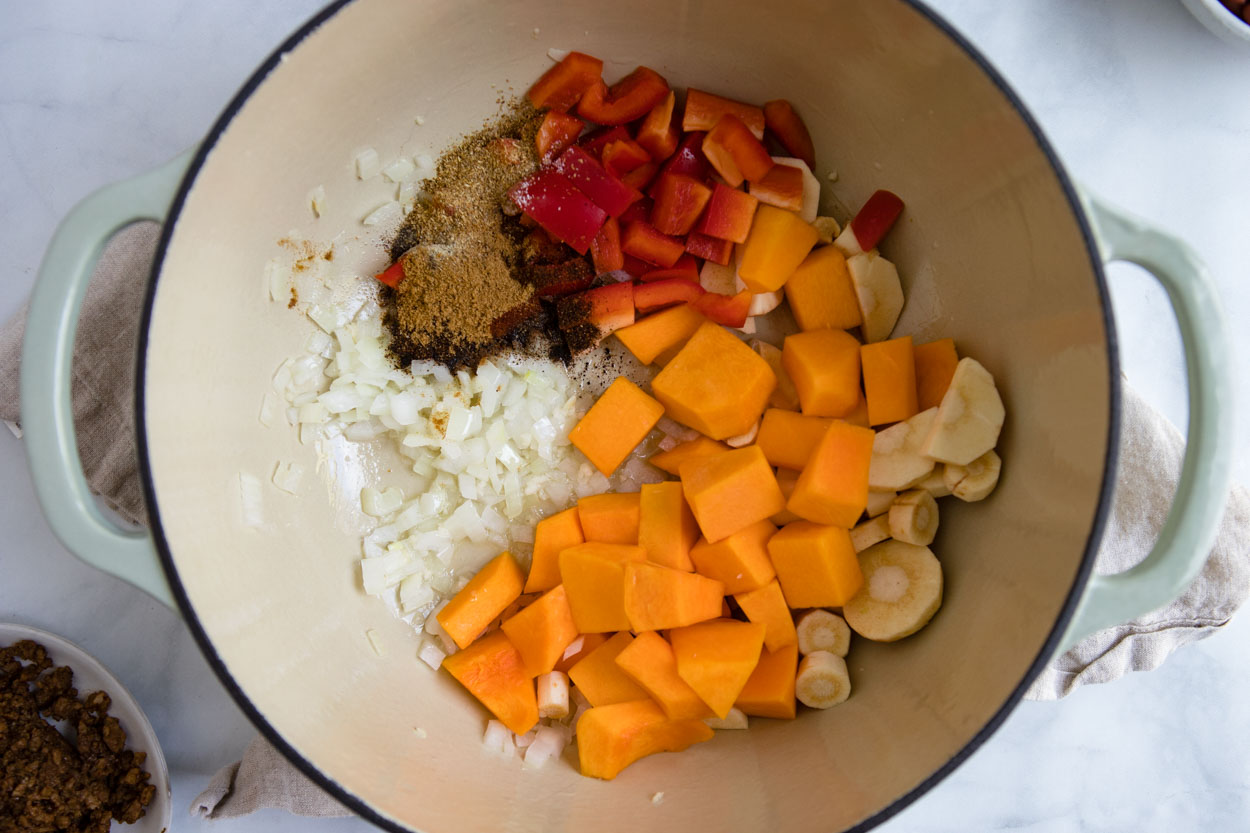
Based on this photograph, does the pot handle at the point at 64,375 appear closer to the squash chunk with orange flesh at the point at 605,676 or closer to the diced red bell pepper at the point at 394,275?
the diced red bell pepper at the point at 394,275

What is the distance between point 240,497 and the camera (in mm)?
1381

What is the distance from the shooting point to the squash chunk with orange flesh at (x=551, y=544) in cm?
146

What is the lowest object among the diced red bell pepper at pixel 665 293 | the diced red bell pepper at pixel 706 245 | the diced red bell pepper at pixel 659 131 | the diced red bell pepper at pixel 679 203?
the diced red bell pepper at pixel 665 293

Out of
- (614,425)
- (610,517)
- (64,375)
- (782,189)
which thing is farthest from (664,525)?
(64,375)

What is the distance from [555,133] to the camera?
4.88 feet

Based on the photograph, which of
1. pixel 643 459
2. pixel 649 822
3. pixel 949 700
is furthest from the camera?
pixel 643 459

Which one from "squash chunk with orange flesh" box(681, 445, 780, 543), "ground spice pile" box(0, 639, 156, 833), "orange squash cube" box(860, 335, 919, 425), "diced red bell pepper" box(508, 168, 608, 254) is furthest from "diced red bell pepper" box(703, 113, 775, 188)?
Answer: "ground spice pile" box(0, 639, 156, 833)

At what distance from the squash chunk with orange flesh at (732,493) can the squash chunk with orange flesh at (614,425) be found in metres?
0.16

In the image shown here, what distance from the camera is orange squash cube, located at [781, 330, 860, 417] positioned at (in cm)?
140

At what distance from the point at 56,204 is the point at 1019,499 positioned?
1.84m

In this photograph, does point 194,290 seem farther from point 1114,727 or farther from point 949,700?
point 1114,727

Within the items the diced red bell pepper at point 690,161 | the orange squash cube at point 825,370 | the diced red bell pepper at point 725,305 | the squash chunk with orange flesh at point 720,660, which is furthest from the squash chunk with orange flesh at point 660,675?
the diced red bell pepper at point 690,161

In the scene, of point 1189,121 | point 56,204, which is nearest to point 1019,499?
point 1189,121

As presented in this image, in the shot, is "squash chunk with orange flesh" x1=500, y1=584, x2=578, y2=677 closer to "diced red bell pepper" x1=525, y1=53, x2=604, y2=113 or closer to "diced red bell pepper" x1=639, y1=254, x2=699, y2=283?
"diced red bell pepper" x1=639, y1=254, x2=699, y2=283
